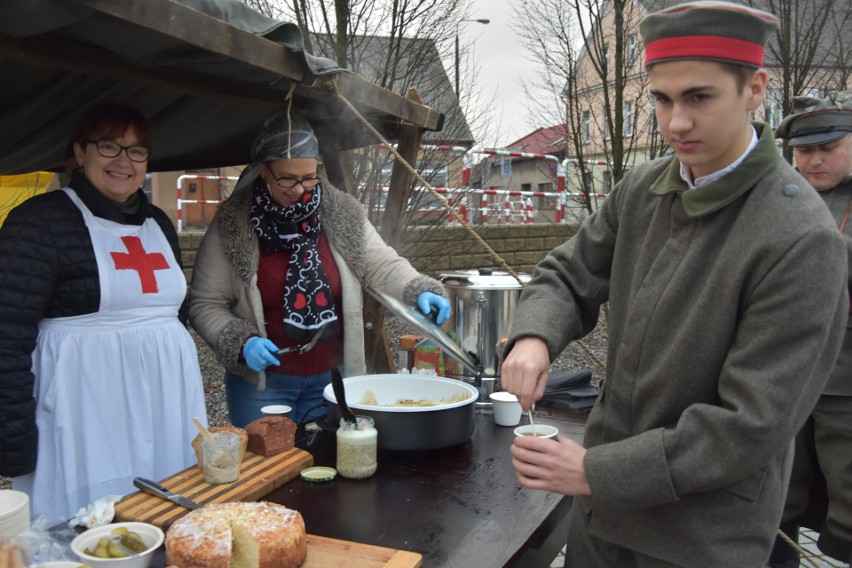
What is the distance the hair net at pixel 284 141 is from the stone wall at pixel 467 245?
2.97 metres

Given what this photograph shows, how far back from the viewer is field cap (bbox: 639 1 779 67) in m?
1.26

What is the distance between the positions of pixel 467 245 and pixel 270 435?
644 cm

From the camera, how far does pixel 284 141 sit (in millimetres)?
2797

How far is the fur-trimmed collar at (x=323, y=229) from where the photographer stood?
9.13ft

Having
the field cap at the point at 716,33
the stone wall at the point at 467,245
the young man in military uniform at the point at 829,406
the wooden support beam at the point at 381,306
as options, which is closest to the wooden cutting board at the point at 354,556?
the field cap at the point at 716,33

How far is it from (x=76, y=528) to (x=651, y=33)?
1.74 metres

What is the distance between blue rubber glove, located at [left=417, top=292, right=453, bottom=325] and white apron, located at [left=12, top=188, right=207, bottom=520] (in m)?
0.96

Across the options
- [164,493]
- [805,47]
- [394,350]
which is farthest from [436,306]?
[805,47]

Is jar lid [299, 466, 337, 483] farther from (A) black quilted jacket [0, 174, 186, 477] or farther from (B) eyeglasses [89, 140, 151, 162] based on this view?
(B) eyeglasses [89, 140, 151, 162]

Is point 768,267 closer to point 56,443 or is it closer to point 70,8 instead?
point 70,8

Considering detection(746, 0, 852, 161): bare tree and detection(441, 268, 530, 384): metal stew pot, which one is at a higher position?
detection(746, 0, 852, 161): bare tree

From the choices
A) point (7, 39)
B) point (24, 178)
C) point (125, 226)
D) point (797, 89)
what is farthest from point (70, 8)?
point (797, 89)

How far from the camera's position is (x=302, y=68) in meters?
2.72

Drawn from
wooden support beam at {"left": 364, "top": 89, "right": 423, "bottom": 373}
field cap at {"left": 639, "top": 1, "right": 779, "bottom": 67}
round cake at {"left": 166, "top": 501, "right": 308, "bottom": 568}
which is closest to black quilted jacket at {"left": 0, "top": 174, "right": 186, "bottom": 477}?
round cake at {"left": 166, "top": 501, "right": 308, "bottom": 568}
